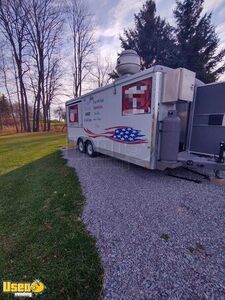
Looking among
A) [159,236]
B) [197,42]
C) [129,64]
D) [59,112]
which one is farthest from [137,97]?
[59,112]

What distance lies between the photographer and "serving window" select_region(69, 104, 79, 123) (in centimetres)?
780

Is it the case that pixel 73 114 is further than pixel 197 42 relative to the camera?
No

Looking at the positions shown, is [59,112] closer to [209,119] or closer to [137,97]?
[137,97]

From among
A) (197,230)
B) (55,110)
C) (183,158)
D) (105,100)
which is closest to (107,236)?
(197,230)

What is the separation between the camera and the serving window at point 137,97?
3926 mm

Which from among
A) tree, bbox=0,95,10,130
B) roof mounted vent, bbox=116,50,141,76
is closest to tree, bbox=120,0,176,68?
Result: roof mounted vent, bbox=116,50,141,76

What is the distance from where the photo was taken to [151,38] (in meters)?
14.9

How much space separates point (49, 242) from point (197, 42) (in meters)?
16.9

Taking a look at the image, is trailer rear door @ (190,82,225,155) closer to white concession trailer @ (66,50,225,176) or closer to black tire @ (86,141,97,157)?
white concession trailer @ (66,50,225,176)

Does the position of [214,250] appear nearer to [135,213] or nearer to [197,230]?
[197,230]

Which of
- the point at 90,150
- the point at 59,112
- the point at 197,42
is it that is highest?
the point at 197,42

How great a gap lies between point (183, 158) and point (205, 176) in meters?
0.95

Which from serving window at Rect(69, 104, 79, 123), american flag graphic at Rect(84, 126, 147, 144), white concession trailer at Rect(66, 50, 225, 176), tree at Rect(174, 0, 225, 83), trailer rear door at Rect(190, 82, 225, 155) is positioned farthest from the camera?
tree at Rect(174, 0, 225, 83)

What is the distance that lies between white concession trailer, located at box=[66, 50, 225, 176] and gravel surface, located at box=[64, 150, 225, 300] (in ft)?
2.71
